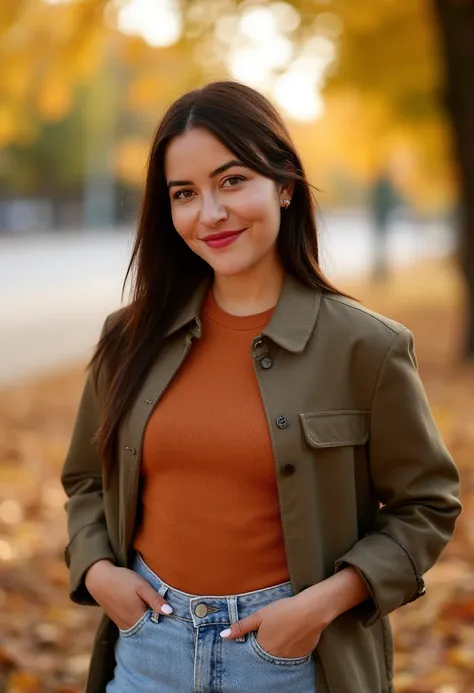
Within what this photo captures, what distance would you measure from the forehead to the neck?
260 millimetres

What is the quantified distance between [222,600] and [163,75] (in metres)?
9.43

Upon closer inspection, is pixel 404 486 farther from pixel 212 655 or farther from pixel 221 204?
pixel 221 204

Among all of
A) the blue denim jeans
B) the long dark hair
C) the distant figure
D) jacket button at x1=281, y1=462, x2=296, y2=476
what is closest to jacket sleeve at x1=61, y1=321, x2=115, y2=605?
the long dark hair

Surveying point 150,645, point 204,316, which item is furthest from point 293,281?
point 150,645

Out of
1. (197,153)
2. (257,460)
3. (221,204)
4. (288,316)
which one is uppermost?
(197,153)

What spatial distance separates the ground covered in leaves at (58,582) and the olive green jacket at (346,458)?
1.66m

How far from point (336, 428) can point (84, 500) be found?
71 cm

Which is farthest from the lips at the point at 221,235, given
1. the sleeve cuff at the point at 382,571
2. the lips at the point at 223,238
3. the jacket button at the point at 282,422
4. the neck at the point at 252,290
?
the sleeve cuff at the point at 382,571

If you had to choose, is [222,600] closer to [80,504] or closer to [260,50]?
[80,504]

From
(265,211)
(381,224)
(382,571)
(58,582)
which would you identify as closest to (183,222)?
(265,211)

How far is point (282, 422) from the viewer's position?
1.98 meters

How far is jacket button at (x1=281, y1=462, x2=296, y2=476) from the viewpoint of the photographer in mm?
1966

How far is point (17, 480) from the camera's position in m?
6.49

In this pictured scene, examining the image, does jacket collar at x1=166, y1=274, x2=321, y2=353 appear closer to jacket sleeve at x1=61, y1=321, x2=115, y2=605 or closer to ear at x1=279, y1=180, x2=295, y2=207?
ear at x1=279, y1=180, x2=295, y2=207
